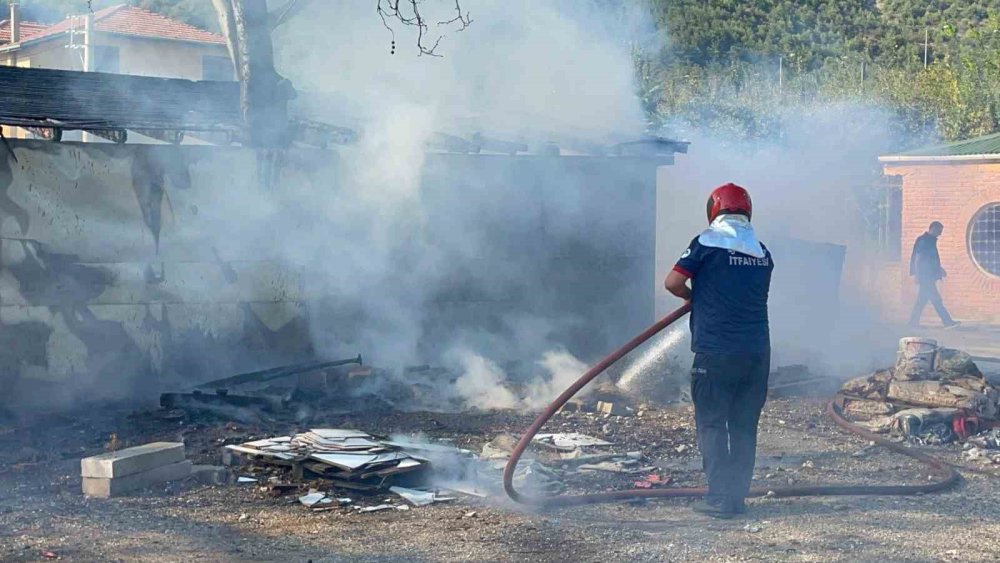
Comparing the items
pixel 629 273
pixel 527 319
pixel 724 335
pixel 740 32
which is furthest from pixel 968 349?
pixel 740 32

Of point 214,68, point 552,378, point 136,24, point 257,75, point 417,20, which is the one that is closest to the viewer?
point 552,378

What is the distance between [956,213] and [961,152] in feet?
3.98

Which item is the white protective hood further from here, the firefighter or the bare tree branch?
the bare tree branch

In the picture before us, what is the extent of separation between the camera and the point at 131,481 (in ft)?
22.0

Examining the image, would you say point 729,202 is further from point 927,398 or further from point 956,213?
point 956,213

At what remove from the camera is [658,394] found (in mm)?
10695

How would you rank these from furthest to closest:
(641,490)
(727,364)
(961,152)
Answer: (961,152) → (641,490) → (727,364)

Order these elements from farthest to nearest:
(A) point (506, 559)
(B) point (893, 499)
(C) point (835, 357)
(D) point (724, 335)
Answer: (C) point (835, 357), (B) point (893, 499), (D) point (724, 335), (A) point (506, 559)

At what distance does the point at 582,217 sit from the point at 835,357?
4.09m

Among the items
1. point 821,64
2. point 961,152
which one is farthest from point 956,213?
point 821,64

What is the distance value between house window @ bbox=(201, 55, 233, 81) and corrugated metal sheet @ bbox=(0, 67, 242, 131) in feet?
85.1

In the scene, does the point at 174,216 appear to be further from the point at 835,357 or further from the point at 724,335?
the point at 835,357

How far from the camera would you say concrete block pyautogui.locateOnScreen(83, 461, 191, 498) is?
260 inches

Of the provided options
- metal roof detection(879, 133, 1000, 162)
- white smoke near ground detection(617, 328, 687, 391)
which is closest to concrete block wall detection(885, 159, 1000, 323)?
metal roof detection(879, 133, 1000, 162)
